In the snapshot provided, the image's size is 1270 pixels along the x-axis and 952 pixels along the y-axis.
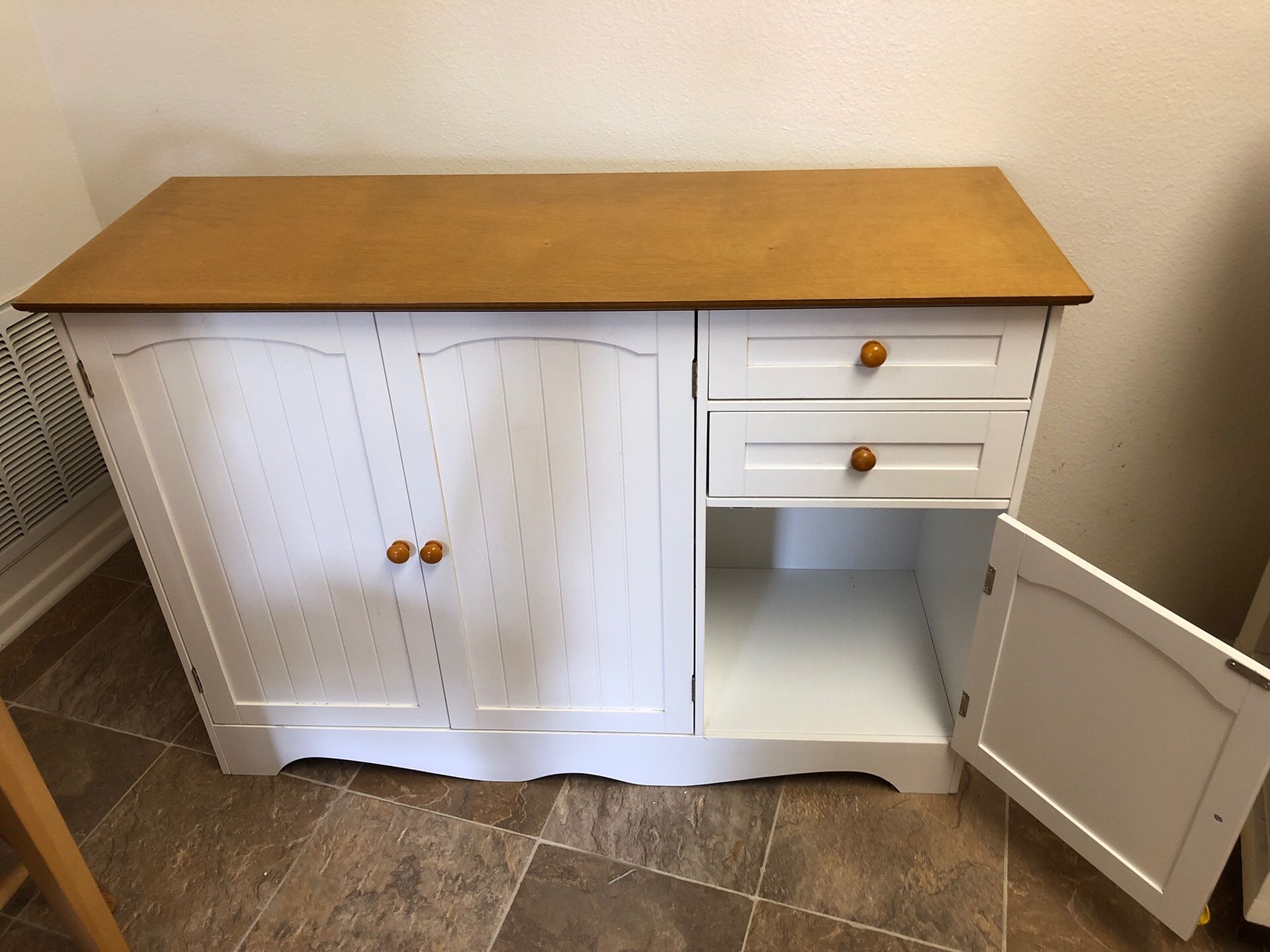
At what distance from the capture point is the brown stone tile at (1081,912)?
1.35 meters

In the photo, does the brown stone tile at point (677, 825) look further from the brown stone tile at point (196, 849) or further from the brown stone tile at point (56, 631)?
the brown stone tile at point (56, 631)

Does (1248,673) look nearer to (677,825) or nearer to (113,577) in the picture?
(677,825)

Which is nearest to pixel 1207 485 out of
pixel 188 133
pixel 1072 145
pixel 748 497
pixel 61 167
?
pixel 1072 145

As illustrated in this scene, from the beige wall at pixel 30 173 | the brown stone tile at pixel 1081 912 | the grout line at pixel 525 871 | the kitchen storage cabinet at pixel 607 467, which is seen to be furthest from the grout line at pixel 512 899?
the beige wall at pixel 30 173

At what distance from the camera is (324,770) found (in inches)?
64.9

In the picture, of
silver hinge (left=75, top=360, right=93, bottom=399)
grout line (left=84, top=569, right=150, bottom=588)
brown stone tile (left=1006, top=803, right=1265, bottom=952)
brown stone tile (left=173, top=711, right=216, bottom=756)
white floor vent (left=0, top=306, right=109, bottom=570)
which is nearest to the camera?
silver hinge (left=75, top=360, right=93, bottom=399)

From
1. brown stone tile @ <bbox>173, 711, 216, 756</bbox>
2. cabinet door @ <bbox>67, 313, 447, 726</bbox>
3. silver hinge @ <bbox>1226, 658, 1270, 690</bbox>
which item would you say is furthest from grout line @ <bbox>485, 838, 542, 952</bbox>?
silver hinge @ <bbox>1226, 658, 1270, 690</bbox>

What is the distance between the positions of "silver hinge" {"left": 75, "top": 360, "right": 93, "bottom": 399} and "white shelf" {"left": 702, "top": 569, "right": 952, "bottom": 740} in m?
0.98

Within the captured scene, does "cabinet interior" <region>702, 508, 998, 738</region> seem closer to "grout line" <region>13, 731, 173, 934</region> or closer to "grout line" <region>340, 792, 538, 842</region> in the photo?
"grout line" <region>340, 792, 538, 842</region>

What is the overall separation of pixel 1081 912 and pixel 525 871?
0.84m

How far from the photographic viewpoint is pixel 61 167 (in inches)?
67.5

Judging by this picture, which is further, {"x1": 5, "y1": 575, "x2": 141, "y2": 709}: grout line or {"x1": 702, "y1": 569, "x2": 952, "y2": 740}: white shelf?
{"x1": 5, "y1": 575, "x2": 141, "y2": 709}: grout line

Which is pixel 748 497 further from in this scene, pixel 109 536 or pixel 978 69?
pixel 109 536

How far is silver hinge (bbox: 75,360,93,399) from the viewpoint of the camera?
1.22 metres
